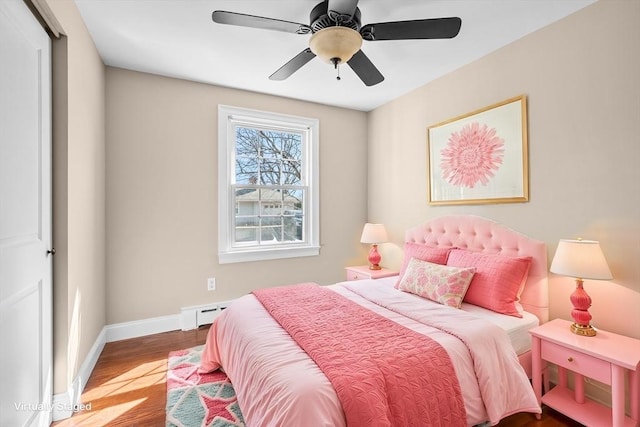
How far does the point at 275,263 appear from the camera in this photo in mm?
3629

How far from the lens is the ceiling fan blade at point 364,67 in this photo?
6.93 feet

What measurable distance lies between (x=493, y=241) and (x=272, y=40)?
8.12ft

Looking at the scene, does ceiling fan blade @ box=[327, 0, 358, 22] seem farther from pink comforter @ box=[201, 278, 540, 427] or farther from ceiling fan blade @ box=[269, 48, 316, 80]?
pink comforter @ box=[201, 278, 540, 427]

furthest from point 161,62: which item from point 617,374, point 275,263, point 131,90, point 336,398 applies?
point 617,374

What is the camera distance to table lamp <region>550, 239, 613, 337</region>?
5.77 ft

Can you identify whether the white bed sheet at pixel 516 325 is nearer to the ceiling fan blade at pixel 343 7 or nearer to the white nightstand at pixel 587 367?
the white nightstand at pixel 587 367

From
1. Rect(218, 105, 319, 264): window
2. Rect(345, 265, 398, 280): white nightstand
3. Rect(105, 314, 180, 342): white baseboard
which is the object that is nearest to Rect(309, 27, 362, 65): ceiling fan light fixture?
Rect(218, 105, 319, 264): window

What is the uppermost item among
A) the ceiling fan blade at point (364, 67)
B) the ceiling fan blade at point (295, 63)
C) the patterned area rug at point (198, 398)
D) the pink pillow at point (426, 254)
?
the ceiling fan blade at point (295, 63)

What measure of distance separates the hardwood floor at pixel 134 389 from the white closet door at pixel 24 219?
277 millimetres

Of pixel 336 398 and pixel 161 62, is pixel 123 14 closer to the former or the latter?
pixel 161 62

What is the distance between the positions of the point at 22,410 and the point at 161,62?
271cm

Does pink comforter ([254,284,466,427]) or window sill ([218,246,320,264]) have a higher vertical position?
window sill ([218,246,320,264])

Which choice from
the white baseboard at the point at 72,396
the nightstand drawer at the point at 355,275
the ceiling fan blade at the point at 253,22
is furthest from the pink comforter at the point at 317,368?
the ceiling fan blade at the point at 253,22

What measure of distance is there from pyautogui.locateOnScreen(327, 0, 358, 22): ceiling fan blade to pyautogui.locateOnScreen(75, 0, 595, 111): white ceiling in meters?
0.39
